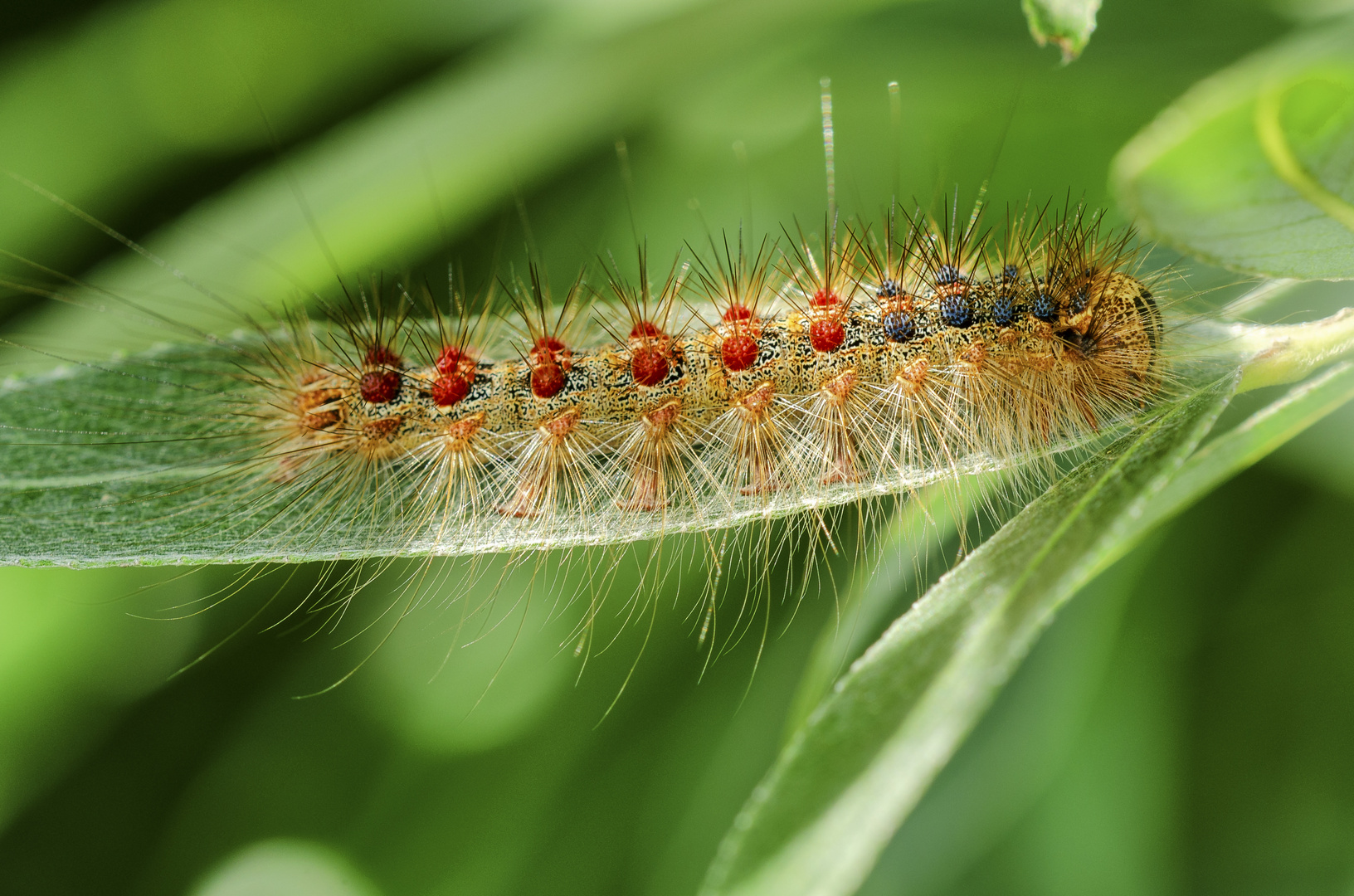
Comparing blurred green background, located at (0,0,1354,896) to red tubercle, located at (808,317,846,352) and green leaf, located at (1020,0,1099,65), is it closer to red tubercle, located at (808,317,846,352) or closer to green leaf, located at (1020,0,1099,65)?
red tubercle, located at (808,317,846,352)

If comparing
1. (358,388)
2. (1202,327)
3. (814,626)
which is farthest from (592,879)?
(1202,327)

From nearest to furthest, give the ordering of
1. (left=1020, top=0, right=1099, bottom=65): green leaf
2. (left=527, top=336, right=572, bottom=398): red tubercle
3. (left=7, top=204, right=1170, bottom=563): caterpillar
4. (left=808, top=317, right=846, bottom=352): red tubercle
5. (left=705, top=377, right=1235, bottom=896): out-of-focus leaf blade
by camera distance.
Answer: (left=705, top=377, right=1235, bottom=896): out-of-focus leaf blade < (left=1020, top=0, right=1099, bottom=65): green leaf < (left=7, top=204, right=1170, bottom=563): caterpillar < (left=808, top=317, right=846, bottom=352): red tubercle < (left=527, top=336, right=572, bottom=398): red tubercle

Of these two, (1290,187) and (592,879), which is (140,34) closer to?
(592,879)

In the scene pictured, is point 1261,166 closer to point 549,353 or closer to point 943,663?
point 943,663

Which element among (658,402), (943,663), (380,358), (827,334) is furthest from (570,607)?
(943,663)

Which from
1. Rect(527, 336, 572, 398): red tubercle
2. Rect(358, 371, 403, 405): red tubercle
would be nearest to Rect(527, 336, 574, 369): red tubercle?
Rect(527, 336, 572, 398): red tubercle
